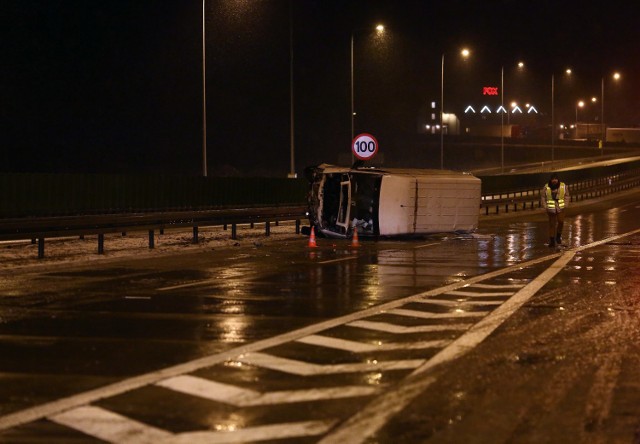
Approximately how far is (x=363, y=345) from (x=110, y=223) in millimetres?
14379

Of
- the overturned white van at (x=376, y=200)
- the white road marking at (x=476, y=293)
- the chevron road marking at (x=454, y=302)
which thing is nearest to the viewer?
the chevron road marking at (x=454, y=302)

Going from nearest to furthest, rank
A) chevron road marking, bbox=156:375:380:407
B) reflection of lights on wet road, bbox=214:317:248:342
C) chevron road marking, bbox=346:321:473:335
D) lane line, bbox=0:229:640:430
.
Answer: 1. lane line, bbox=0:229:640:430
2. chevron road marking, bbox=156:375:380:407
3. reflection of lights on wet road, bbox=214:317:248:342
4. chevron road marking, bbox=346:321:473:335

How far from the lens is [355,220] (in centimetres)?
2662

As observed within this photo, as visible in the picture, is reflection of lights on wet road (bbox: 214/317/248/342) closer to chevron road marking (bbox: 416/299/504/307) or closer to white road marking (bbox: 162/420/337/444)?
chevron road marking (bbox: 416/299/504/307)

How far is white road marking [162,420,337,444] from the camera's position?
21.4 feet

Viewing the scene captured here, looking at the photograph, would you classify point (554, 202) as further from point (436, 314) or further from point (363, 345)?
point (363, 345)

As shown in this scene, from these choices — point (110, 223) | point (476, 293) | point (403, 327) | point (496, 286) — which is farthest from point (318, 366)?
point (110, 223)

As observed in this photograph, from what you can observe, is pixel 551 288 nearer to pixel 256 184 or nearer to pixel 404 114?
pixel 256 184

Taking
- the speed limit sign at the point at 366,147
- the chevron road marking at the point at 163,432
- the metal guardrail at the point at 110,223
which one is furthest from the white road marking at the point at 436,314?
the speed limit sign at the point at 366,147

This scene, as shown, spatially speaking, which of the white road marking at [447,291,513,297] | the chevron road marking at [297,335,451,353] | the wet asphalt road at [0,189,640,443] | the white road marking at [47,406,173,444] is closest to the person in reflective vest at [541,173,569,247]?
the wet asphalt road at [0,189,640,443]

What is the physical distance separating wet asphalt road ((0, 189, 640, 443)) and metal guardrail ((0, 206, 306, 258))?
3.00 m

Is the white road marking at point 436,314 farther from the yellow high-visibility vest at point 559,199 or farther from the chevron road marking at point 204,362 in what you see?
Result: the yellow high-visibility vest at point 559,199

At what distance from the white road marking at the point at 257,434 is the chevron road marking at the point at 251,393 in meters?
0.72

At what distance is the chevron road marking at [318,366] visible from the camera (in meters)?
8.80
